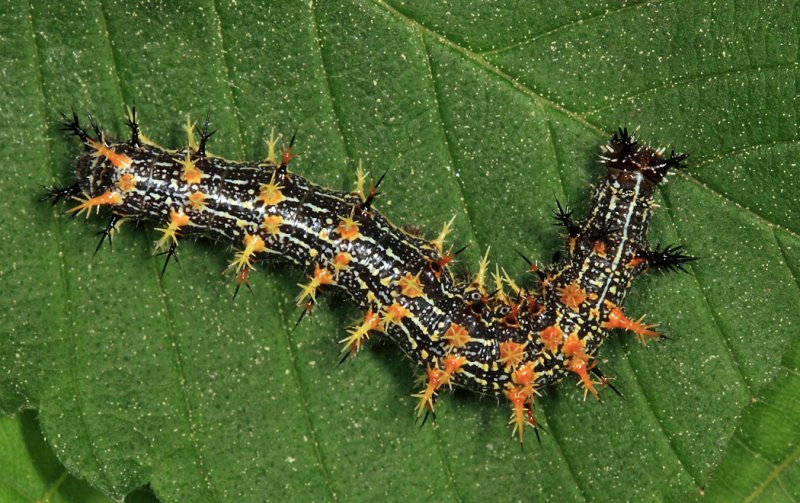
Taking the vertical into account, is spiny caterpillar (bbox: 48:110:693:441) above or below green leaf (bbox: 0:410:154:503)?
above

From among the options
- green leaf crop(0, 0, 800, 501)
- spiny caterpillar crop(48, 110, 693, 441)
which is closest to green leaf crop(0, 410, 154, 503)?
green leaf crop(0, 0, 800, 501)

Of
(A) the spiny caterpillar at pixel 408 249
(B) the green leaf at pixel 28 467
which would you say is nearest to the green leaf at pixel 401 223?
(A) the spiny caterpillar at pixel 408 249

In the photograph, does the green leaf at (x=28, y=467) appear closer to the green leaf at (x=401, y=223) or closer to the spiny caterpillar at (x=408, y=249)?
the green leaf at (x=401, y=223)

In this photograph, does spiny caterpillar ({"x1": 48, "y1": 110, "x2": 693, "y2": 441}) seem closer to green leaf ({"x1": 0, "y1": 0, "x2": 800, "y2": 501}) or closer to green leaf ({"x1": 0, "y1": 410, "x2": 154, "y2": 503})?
green leaf ({"x1": 0, "y1": 0, "x2": 800, "y2": 501})

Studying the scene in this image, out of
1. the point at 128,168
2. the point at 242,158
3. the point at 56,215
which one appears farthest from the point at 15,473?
the point at 242,158

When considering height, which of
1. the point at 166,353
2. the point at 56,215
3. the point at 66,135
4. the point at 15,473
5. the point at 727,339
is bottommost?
A: the point at 15,473

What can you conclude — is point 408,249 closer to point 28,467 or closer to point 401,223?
point 401,223

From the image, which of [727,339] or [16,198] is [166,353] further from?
[727,339]
